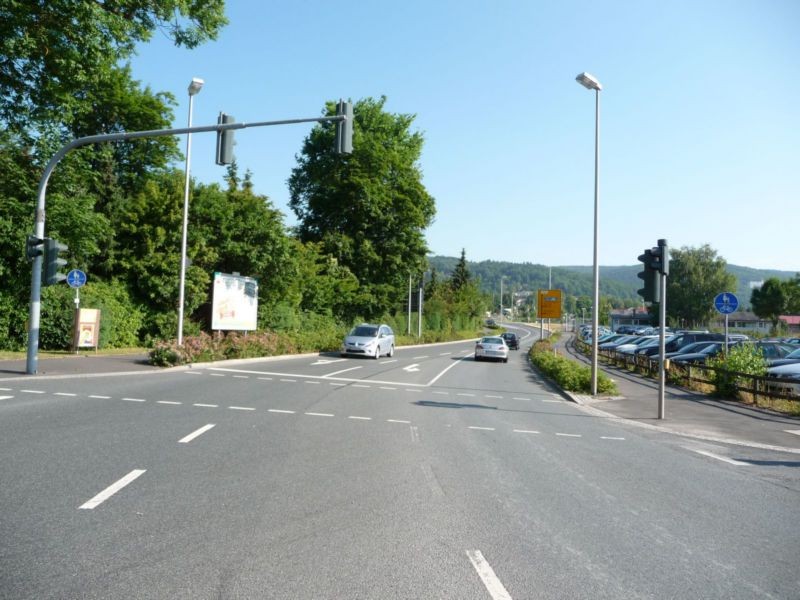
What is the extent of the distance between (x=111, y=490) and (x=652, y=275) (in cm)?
1227

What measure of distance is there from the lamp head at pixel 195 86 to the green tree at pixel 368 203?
67.8 feet

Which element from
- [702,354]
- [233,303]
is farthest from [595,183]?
[233,303]

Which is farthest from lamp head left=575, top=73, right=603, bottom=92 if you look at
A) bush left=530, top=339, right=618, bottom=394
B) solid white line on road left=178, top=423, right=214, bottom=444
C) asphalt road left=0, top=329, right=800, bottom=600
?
solid white line on road left=178, top=423, right=214, bottom=444

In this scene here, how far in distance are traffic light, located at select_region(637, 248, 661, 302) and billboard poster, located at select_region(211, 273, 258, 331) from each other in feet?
59.1

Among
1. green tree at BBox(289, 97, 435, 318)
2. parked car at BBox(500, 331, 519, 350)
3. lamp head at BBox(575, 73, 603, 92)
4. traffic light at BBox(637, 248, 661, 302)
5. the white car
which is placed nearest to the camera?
traffic light at BBox(637, 248, 661, 302)

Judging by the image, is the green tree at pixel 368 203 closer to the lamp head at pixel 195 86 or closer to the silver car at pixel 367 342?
the silver car at pixel 367 342

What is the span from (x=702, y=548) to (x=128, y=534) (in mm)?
4374

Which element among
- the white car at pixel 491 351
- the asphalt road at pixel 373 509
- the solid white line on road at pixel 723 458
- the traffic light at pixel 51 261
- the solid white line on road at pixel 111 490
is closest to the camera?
the asphalt road at pixel 373 509

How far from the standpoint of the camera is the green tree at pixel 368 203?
1775 inches

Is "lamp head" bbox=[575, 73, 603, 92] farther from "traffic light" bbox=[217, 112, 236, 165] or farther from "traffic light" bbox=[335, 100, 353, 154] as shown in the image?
"traffic light" bbox=[217, 112, 236, 165]

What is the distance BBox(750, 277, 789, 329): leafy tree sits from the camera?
9025 cm

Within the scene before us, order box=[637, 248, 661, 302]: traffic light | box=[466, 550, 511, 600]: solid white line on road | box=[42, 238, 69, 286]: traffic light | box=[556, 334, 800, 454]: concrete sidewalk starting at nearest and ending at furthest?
box=[466, 550, 511, 600]: solid white line on road → box=[556, 334, 800, 454]: concrete sidewalk → box=[637, 248, 661, 302]: traffic light → box=[42, 238, 69, 286]: traffic light

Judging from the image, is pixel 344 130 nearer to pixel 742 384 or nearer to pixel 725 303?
pixel 725 303

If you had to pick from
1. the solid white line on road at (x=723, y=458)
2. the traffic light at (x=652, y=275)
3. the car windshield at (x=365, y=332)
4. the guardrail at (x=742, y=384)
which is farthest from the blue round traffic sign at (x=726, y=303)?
the car windshield at (x=365, y=332)
